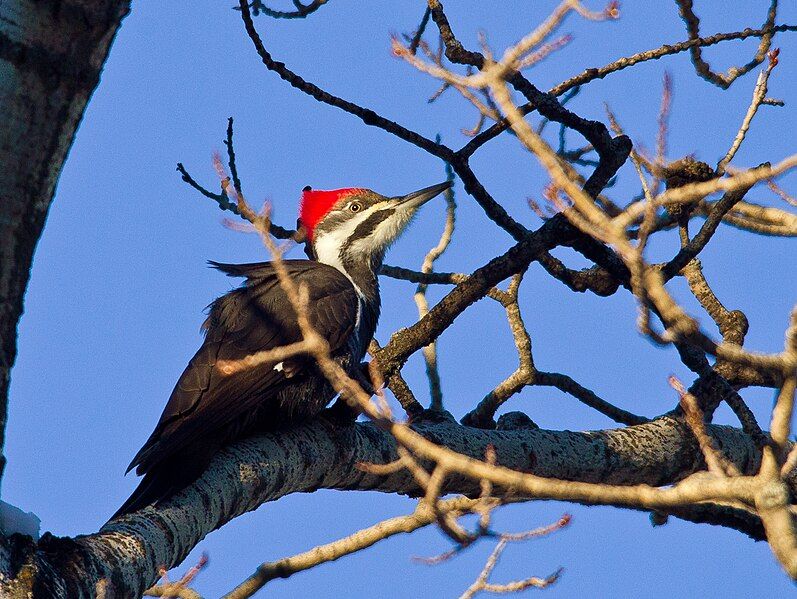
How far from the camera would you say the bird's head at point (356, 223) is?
5934 millimetres

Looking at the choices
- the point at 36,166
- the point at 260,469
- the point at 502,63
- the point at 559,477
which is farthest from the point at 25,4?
the point at 559,477

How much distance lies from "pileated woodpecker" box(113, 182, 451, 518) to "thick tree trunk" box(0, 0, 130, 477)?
1582 mm

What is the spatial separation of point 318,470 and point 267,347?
2.02ft

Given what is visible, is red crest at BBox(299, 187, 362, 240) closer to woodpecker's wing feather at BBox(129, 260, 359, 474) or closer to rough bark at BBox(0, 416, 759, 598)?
woodpecker's wing feather at BBox(129, 260, 359, 474)

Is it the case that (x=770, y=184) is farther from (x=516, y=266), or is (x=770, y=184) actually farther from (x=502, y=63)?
(x=502, y=63)

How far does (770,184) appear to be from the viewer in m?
4.72

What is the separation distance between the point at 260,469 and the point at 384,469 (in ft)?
4.16

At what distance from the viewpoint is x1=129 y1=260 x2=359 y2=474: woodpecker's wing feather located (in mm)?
4020

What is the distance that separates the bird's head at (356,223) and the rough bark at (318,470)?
5.24 ft

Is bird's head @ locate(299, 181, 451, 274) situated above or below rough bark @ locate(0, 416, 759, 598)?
above

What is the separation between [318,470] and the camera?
13.9 feet

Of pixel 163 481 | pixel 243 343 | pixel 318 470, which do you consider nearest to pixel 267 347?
pixel 243 343

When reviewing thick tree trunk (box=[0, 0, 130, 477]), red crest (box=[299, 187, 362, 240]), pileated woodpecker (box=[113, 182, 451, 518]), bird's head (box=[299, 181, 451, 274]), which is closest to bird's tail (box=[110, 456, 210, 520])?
pileated woodpecker (box=[113, 182, 451, 518])

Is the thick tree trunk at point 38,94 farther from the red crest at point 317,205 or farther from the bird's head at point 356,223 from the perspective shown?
the red crest at point 317,205
